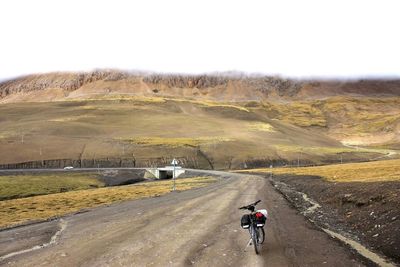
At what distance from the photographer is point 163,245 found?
18.3 m

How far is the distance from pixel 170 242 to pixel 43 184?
6721cm

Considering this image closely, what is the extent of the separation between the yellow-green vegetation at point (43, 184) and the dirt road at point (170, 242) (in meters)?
48.6

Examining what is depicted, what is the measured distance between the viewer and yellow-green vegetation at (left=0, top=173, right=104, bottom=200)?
7268 cm

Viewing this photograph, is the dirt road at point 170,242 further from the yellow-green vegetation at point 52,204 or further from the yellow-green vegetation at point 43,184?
the yellow-green vegetation at point 43,184

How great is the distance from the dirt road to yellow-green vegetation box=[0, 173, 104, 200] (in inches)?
1915

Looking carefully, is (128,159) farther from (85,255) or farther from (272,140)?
(85,255)

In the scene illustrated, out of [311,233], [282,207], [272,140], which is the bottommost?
[272,140]

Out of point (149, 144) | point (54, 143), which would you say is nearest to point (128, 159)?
point (149, 144)

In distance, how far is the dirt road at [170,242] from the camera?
51.3 feet

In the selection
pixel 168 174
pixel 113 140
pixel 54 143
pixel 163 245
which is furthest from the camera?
pixel 113 140

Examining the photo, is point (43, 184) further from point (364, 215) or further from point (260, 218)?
point (260, 218)

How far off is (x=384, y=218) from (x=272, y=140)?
174027 millimetres

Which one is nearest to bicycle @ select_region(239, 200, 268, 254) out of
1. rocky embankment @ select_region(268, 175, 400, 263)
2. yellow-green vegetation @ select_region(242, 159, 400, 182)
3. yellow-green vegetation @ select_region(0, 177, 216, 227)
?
rocky embankment @ select_region(268, 175, 400, 263)

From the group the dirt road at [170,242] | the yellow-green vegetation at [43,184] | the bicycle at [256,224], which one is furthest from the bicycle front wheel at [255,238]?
the yellow-green vegetation at [43,184]
